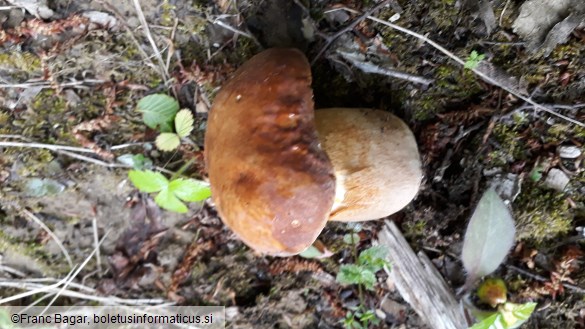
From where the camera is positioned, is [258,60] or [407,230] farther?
[407,230]

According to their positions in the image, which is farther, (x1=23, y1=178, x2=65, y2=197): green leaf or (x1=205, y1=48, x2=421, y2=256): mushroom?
(x1=23, y1=178, x2=65, y2=197): green leaf

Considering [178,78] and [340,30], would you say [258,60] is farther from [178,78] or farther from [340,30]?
[178,78]

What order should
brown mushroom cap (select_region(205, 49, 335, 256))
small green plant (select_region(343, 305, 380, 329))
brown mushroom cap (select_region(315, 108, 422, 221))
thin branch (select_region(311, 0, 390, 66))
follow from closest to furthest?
brown mushroom cap (select_region(205, 49, 335, 256))
brown mushroom cap (select_region(315, 108, 422, 221))
thin branch (select_region(311, 0, 390, 66))
small green plant (select_region(343, 305, 380, 329))

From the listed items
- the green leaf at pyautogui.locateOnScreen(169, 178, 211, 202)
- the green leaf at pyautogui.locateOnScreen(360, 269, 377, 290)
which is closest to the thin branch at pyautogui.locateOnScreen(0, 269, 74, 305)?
the green leaf at pyautogui.locateOnScreen(169, 178, 211, 202)

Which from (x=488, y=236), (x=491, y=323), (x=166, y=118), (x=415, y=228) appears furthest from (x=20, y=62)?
(x=491, y=323)

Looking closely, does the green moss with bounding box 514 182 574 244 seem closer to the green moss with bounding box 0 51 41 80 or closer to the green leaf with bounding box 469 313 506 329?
the green leaf with bounding box 469 313 506 329

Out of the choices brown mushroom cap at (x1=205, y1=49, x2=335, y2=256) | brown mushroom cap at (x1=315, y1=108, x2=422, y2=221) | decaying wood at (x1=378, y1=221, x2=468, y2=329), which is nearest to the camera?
brown mushroom cap at (x1=205, y1=49, x2=335, y2=256)

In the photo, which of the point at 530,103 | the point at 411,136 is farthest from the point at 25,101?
the point at 530,103
